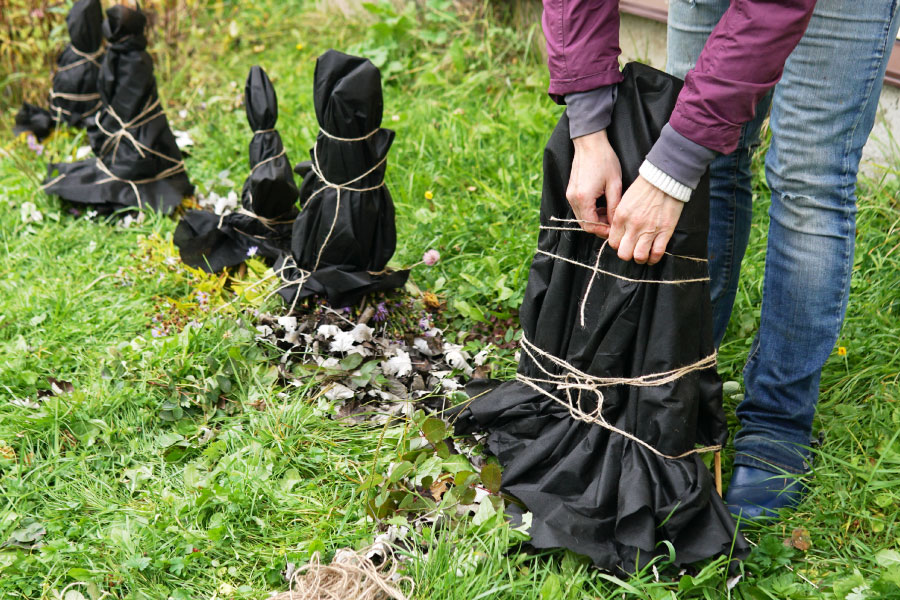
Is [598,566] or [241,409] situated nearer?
[598,566]

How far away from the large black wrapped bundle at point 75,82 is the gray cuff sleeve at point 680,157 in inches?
137

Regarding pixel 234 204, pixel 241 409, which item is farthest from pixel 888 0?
pixel 234 204

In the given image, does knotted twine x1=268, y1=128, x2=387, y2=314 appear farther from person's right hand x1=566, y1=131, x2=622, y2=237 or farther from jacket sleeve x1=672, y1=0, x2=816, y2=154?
jacket sleeve x1=672, y1=0, x2=816, y2=154

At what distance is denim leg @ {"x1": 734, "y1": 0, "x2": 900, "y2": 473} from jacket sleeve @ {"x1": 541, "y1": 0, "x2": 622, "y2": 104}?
409 millimetres

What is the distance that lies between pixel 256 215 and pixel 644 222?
1833 millimetres

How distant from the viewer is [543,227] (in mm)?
2037

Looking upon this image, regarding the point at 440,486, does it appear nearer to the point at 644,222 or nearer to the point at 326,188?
the point at 644,222

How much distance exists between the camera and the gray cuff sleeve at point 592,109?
5.87ft

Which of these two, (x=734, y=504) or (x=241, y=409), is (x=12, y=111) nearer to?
(x=241, y=409)

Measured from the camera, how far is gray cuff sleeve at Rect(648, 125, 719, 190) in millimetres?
1613

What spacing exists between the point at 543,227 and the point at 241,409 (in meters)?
1.17

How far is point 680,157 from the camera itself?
5.33 feet

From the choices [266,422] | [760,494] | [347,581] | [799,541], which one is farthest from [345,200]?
[799,541]

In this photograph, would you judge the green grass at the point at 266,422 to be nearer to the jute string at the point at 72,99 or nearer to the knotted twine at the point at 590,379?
the knotted twine at the point at 590,379
